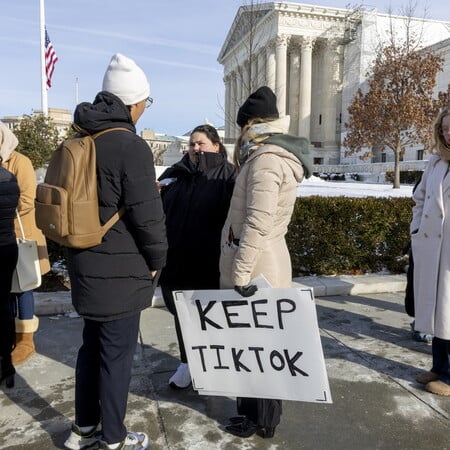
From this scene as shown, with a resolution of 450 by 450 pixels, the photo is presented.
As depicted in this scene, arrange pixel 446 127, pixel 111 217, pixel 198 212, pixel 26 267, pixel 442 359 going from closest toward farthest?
pixel 111 217 < pixel 198 212 < pixel 446 127 < pixel 442 359 < pixel 26 267

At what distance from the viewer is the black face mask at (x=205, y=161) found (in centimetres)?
300

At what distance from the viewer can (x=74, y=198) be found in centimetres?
202

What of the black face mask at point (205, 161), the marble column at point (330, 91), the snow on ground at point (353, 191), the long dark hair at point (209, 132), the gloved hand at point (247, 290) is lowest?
the snow on ground at point (353, 191)

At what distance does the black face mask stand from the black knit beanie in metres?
0.55

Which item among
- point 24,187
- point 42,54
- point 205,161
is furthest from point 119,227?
point 42,54

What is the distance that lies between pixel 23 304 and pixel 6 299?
0.48 m

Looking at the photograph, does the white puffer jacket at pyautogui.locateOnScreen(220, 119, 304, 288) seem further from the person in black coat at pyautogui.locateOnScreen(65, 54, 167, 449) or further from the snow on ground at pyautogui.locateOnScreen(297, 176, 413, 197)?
the snow on ground at pyautogui.locateOnScreen(297, 176, 413, 197)

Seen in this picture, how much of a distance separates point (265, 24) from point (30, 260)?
55.3 metres

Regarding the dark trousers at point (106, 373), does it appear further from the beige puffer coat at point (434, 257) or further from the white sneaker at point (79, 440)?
the beige puffer coat at point (434, 257)

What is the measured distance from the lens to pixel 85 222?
204 centimetres

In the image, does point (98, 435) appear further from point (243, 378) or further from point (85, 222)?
point (85, 222)

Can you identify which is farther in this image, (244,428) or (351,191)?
(351,191)

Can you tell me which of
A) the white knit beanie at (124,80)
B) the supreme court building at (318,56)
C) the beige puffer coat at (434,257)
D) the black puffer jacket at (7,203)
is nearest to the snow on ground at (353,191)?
the beige puffer coat at (434,257)

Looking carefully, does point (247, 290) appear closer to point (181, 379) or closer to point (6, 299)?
point (181, 379)
